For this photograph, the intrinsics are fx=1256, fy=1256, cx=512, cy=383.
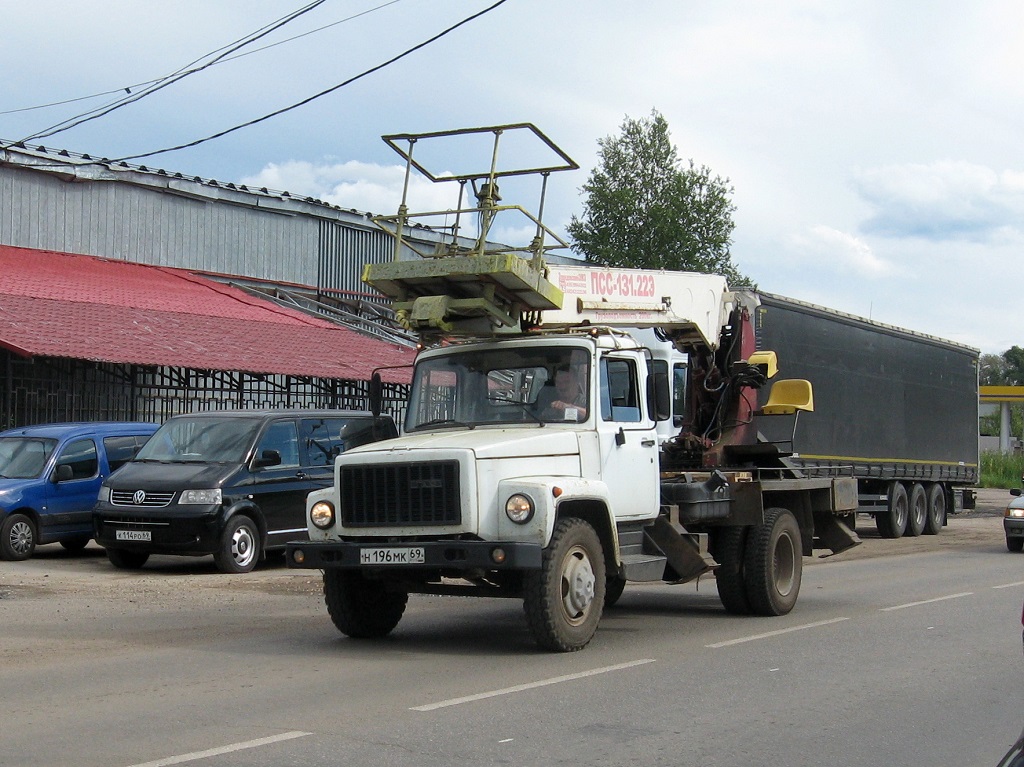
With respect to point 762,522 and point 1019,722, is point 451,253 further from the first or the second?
point 1019,722

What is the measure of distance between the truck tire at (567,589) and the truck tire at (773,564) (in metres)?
2.74

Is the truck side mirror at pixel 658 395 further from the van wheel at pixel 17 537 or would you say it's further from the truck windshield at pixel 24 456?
the truck windshield at pixel 24 456

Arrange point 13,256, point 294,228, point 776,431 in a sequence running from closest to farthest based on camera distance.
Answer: point 776,431 < point 13,256 < point 294,228

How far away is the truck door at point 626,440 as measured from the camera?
1010 centimetres

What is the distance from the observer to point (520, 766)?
5965mm

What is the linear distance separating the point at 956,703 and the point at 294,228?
88.0 ft

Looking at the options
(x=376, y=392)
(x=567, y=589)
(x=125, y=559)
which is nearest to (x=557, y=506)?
(x=567, y=589)

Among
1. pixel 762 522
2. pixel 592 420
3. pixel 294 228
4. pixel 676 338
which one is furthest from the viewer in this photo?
pixel 294 228

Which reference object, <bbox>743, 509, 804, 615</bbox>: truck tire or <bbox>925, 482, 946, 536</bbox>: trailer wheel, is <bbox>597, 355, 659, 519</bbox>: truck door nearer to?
<bbox>743, 509, 804, 615</bbox>: truck tire

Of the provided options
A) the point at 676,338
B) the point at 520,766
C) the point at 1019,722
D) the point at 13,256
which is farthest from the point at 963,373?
the point at 520,766

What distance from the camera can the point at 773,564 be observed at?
12.0 metres

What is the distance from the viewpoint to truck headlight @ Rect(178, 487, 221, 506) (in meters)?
15.1

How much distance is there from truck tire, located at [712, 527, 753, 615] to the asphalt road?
0.29m

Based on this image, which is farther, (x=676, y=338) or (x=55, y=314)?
(x=55, y=314)
